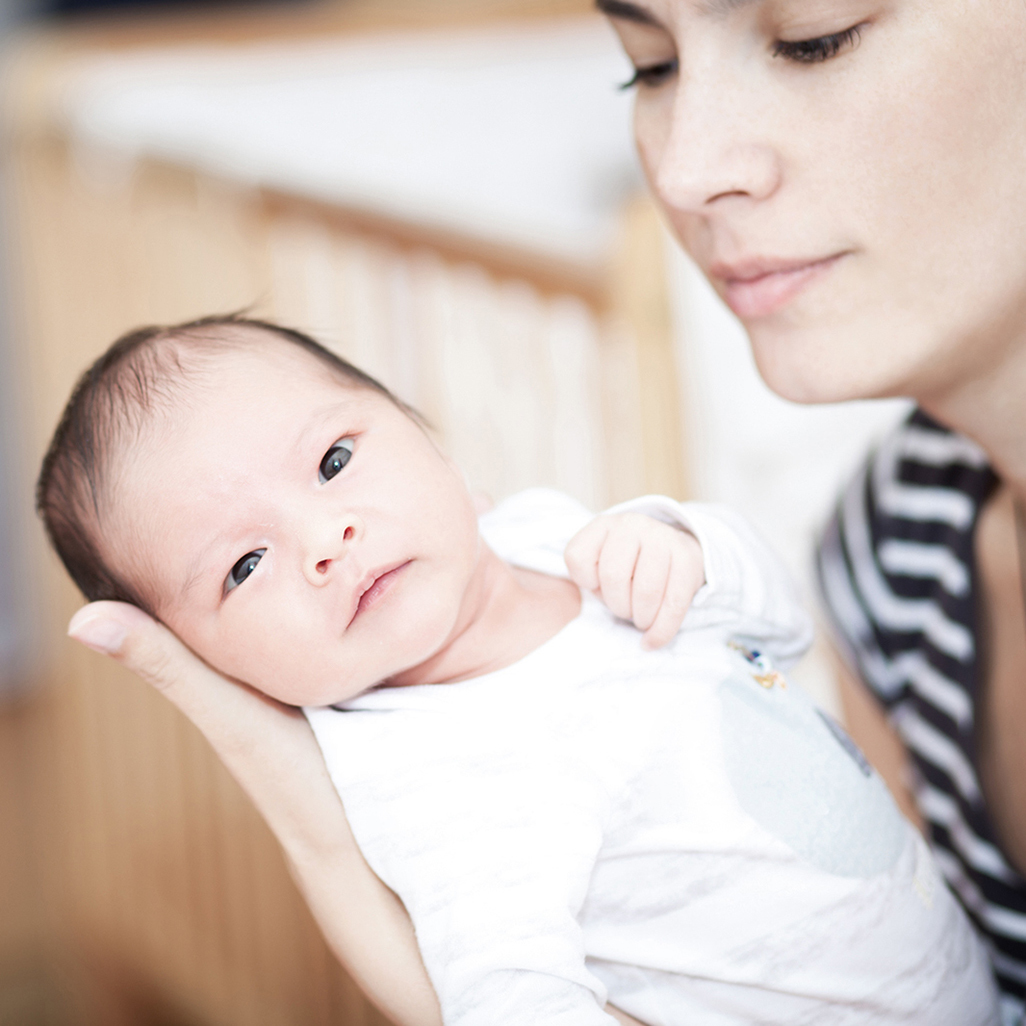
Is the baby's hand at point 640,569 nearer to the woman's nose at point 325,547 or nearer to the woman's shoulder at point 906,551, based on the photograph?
the woman's nose at point 325,547

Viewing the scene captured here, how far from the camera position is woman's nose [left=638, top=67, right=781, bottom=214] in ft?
2.21

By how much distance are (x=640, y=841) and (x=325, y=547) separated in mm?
266

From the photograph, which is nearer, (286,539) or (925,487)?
(286,539)

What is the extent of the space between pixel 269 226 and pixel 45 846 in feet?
5.88

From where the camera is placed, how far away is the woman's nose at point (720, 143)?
2.21ft

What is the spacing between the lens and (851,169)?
2.21ft

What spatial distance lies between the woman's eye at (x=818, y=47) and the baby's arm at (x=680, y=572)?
0.31 meters

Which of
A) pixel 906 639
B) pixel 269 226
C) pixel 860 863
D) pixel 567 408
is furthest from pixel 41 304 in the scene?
pixel 860 863

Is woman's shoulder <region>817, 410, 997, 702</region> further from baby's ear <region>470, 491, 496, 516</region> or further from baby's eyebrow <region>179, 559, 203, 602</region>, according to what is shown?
baby's eyebrow <region>179, 559, 203, 602</region>

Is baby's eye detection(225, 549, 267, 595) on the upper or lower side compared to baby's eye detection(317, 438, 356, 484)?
lower

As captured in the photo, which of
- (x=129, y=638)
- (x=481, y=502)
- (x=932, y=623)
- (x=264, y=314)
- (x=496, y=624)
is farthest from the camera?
(x=264, y=314)

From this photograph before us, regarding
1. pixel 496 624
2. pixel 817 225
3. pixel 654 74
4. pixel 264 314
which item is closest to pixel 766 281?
pixel 817 225

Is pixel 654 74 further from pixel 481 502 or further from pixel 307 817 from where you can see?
pixel 307 817

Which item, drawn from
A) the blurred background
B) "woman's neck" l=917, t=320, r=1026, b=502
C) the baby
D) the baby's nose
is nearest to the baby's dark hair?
the baby
